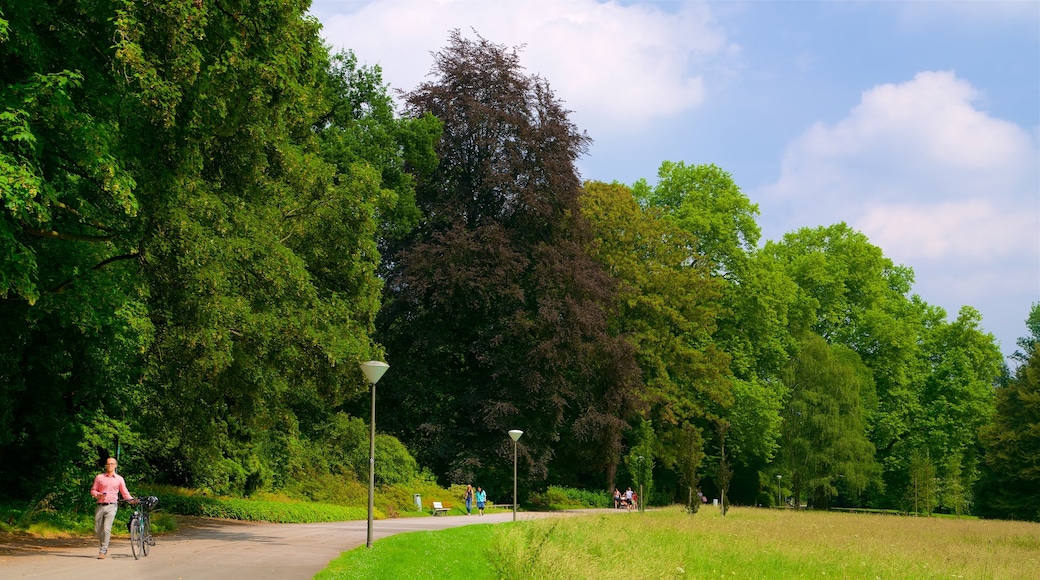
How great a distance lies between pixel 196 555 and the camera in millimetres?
Result: 17500

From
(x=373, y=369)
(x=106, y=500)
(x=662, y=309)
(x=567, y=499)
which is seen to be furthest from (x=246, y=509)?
(x=662, y=309)

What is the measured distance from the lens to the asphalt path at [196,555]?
14.6 metres

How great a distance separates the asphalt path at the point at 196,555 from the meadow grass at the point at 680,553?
1.04 m

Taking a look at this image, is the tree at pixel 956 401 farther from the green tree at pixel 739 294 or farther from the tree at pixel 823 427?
the green tree at pixel 739 294

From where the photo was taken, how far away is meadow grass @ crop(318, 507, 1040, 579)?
1633cm

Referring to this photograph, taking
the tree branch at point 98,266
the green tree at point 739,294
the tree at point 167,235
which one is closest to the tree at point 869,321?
the green tree at point 739,294

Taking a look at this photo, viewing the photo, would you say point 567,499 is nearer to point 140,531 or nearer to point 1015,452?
point 1015,452

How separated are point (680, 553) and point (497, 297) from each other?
2334cm

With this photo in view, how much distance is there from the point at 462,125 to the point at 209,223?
1107 inches

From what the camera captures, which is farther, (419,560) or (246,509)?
(246,509)

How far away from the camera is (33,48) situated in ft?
47.6

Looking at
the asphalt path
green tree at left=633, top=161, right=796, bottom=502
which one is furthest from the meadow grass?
green tree at left=633, top=161, right=796, bottom=502

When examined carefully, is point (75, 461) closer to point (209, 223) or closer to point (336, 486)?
Answer: point (209, 223)

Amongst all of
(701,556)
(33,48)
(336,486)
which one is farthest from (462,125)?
(33,48)
